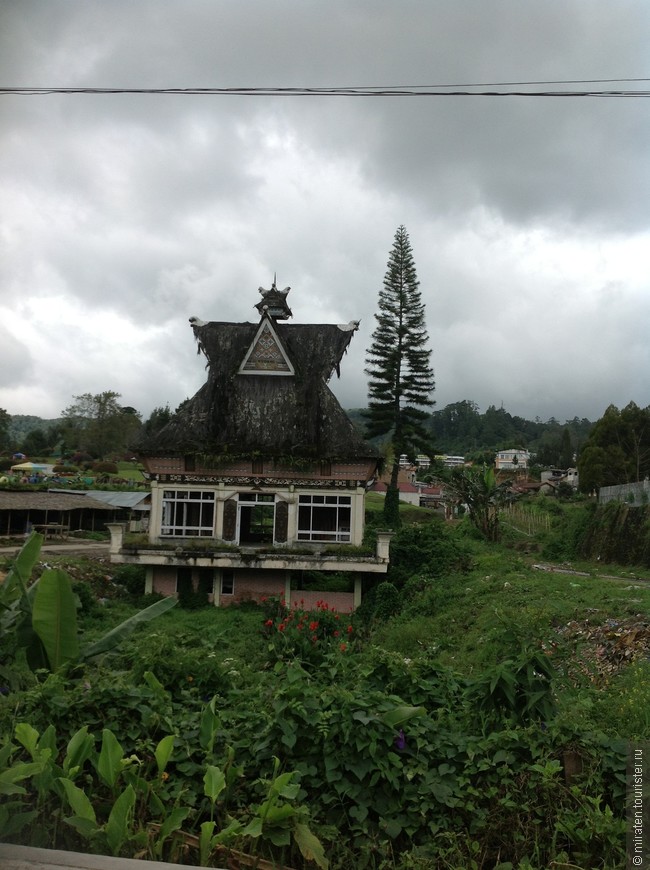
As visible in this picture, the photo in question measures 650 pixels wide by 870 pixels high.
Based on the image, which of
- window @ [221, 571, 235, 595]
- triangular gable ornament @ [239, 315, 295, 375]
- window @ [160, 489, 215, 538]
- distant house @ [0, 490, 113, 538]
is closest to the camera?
window @ [221, 571, 235, 595]

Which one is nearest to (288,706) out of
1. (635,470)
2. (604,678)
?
(604,678)

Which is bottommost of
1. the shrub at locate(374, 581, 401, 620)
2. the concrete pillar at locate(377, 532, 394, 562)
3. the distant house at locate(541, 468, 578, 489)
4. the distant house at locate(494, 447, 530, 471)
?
the shrub at locate(374, 581, 401, 620)

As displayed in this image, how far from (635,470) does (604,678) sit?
2752 centimetres

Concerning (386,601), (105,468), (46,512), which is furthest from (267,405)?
(105,468)

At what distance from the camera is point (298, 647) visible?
6.93m

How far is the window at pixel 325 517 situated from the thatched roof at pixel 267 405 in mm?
1165

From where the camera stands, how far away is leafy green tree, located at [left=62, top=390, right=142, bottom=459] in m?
49.9

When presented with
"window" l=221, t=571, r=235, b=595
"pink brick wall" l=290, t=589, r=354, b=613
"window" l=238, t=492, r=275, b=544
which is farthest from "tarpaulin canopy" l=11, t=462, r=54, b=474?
"pink brick wall" l=290, t=589, r=354, b=613

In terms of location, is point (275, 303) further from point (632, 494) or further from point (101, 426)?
point (101, 426)

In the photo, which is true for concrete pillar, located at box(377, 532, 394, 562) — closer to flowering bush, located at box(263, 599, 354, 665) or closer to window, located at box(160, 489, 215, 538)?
→ flowering bush, located at box(263, 599, 354, 665)

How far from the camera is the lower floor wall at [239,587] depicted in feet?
49.3

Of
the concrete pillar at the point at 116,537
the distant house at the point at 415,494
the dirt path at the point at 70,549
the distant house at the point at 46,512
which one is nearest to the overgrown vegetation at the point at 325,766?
the concrete pillar at the point at 116,537

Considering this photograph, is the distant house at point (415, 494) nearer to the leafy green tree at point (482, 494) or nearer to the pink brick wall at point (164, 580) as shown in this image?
the leafy green tree at point (482, 494)

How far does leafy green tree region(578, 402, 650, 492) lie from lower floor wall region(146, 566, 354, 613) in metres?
21.0
